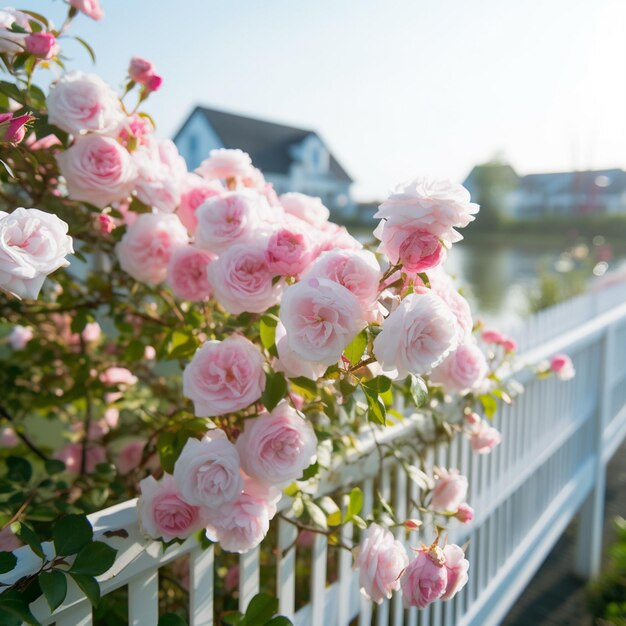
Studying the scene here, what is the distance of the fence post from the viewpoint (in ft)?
10.3

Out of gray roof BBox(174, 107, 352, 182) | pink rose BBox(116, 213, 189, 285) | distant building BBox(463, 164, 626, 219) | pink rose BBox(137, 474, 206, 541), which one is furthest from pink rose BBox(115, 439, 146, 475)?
Result: distant building BBox(463, 164, 626, 219)

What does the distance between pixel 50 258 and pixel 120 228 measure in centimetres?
57

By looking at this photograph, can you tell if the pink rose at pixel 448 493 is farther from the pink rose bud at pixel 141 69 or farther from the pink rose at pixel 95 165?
the pink rose bud at pixel 141 69

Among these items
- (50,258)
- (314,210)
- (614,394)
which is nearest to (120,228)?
(314,210)

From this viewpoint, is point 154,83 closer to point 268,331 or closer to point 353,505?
point 268,331

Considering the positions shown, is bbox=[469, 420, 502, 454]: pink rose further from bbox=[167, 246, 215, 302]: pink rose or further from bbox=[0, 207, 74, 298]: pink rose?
bbox=[0, 207, 74, 298]: pink rose

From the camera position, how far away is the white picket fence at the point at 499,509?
90cm

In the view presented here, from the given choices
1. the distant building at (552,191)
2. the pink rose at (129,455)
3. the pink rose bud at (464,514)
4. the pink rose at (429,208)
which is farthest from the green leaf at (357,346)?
the distant building at (552,191)

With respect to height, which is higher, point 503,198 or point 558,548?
point 503,198

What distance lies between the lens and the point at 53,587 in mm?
700

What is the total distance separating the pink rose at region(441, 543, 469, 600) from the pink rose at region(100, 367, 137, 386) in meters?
0.98

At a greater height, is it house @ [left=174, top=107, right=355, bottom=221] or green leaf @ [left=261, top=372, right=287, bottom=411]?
house @ [left=174, top=107, right=355, bottom=221]

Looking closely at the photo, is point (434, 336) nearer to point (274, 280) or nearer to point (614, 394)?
point (274, 280)

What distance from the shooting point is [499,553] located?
7.65ft
